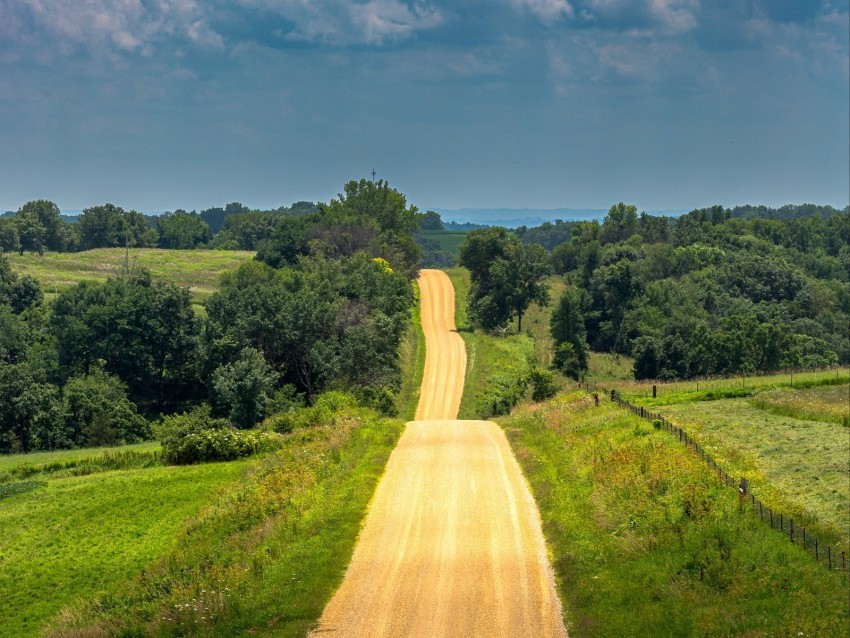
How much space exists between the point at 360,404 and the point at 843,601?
4527cm

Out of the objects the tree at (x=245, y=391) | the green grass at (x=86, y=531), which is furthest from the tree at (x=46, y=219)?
the green grass at (x=86, y=531)

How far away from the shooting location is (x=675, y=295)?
116m

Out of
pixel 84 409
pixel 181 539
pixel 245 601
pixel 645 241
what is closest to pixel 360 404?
pixel 84 409

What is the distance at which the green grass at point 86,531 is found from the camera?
30.1m

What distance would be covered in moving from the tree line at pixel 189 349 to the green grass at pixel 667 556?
3352 cm

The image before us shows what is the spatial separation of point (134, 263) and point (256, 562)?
138 meters

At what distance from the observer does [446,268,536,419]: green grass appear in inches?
2904

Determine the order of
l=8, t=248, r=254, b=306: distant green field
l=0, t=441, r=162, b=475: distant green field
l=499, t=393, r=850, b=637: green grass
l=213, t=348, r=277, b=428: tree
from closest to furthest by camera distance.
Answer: l=499, t=393, r=850, b=637: green grass
l=0, t=441, r=162, b=475: distant green field
l=213, t=348, r=277, b=428: tree
l=8, t=248, r=254, b=306: distant green field

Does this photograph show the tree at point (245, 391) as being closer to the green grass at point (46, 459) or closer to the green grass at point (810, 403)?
the green grass at point (46, 459)

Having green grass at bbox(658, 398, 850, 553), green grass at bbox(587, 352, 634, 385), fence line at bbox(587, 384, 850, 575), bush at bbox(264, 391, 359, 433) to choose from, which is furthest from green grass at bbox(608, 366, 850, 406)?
green grass at bbox(587, 352, 634, 385)

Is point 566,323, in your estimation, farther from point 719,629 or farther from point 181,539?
point 719,629

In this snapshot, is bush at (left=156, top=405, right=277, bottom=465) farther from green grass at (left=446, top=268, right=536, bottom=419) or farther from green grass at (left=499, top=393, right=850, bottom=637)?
green grass at (left=446, top=268, right=536, bottom=419)

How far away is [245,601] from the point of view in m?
24.4

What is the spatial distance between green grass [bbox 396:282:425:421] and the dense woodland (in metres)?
2.49
